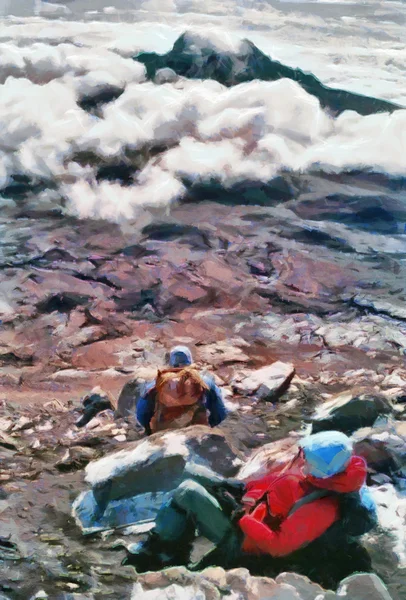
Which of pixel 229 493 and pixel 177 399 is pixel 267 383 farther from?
pixel 229 493

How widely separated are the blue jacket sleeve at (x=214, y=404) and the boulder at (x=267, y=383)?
17 centimetres

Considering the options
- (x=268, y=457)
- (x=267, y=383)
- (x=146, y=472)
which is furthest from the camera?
(x=267, y=383)

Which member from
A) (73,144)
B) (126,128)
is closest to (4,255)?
(73,144)

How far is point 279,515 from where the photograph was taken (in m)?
1.80

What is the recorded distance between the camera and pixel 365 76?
2.76 metres

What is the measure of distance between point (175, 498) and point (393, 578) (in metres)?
0.69

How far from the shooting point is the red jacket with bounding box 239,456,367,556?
1.74m

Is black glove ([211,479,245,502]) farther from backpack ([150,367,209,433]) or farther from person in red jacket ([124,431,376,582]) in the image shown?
backpack ([150,367,209,433])

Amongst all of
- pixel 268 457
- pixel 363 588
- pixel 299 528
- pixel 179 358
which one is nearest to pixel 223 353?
pixel 179 358

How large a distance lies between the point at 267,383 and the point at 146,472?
639 mm

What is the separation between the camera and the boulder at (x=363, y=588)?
1769mm

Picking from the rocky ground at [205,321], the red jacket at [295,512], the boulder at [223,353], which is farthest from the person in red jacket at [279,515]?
the boulder at [223,353]

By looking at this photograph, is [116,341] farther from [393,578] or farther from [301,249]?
[393,578]

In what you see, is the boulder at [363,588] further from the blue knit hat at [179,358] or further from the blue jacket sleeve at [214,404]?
the blue knit hat at [179,358]
